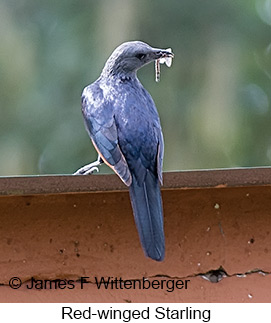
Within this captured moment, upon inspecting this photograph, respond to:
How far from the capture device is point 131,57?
1.54 m

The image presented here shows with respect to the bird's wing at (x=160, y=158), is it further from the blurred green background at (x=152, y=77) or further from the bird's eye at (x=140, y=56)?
the blurred green background at (x=152, y=77)

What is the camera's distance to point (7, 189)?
1.17m

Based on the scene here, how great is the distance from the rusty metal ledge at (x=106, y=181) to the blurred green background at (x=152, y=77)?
8.32 feet

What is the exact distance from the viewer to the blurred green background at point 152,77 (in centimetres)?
389

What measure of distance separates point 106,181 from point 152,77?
2.96m

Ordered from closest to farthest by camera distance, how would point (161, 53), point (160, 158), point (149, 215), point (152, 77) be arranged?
1. point (149, 215)
2. point (160, 158)
3. point (161, 53)
4. point (152, 77)

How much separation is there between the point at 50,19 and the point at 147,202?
11.3ft

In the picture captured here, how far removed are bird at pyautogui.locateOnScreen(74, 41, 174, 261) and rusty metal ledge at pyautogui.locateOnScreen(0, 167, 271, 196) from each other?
5 centimetres

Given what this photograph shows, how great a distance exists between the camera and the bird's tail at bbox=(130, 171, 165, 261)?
1142 mm

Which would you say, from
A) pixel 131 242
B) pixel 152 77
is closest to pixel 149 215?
pixel 131 242

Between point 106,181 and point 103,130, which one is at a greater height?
point 103,130

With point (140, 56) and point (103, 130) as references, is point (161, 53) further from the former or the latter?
point (103, 130)

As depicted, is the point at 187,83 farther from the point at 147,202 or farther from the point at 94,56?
the point at 147,202

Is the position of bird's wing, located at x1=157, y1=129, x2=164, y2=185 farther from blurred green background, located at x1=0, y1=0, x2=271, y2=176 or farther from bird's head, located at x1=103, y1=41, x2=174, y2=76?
blurred green background, located at x1=0, y1=0, x2=271, y2=176
